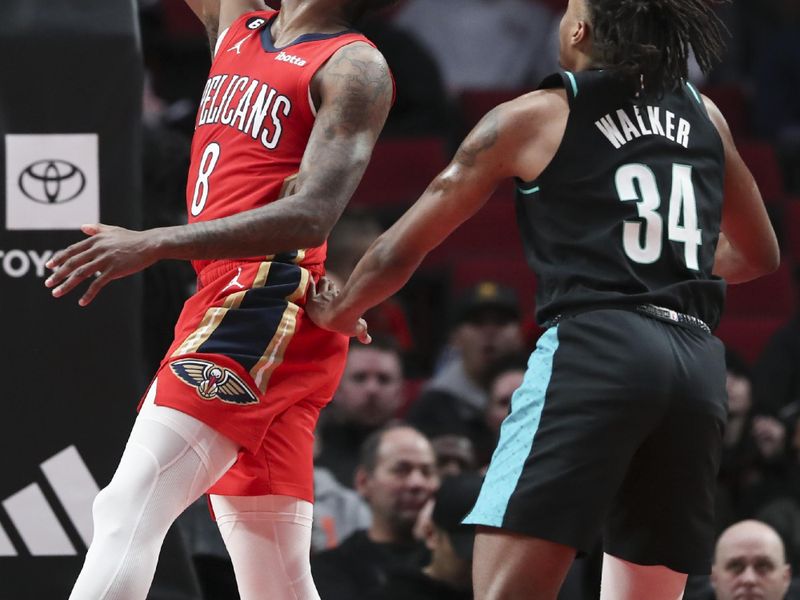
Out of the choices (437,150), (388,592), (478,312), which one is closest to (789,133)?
(437,150)

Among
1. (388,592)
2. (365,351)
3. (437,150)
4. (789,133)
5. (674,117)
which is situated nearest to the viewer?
(674,117)

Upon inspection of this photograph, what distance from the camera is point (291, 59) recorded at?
3727 mm

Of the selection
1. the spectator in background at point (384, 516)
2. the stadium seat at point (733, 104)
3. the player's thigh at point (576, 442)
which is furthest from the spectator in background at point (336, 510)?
the stadium seat at point (733, 104)

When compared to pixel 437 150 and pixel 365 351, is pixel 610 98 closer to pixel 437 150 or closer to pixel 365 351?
pixel 365 351

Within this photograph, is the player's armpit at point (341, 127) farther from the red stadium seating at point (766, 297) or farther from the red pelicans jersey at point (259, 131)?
the red stadium seating at point (766, 297)

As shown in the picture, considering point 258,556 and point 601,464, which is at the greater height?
point 601,464

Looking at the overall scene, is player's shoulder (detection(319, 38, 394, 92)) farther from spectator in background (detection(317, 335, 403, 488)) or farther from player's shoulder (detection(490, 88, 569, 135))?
spectator in background (detection(317, 335, 403, 488))

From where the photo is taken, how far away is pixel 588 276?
327 cm

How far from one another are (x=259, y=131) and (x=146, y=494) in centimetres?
93

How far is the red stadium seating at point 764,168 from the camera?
942cm

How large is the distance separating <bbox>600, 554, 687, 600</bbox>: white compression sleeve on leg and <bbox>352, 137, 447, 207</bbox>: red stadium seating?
5.58 metres

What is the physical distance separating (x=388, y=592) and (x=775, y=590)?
135 cm

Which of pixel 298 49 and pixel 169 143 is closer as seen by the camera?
pixel 298 49

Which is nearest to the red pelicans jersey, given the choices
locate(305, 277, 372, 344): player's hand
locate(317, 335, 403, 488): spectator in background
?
locate(305, 277, 372, 344): player's hand
